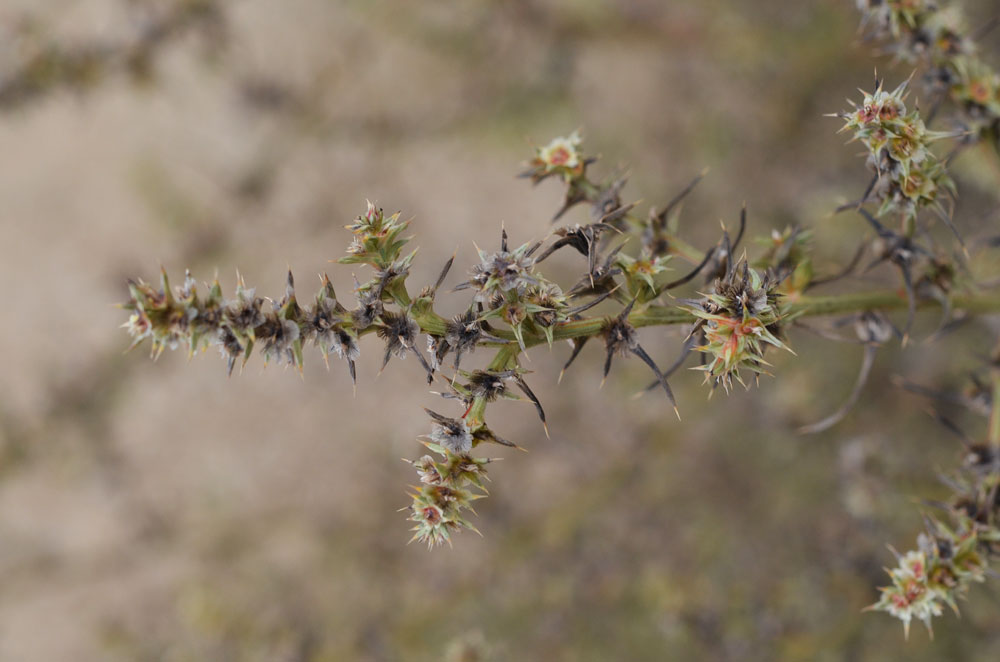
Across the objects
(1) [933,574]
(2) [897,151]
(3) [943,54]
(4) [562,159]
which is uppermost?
(3) [943,54]

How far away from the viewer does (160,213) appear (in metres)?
4.53

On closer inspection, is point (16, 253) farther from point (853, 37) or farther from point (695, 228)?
point (853, 37)

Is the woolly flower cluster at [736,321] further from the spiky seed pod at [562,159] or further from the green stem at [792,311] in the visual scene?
the spiky seed pod at [562,159]

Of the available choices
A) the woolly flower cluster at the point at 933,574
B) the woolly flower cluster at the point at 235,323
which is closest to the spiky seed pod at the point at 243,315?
the woolly flower cluster at the point at 235,323

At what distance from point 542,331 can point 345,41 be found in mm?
3643

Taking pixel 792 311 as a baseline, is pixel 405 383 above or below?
above

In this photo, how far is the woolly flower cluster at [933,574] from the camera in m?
1.38

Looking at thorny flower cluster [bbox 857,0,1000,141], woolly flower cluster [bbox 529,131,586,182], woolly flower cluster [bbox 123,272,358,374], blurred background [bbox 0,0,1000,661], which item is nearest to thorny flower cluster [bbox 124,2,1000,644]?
woolly flower cluster [bbox 123,272,358,374]

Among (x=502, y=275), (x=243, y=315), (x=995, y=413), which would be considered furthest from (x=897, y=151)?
(x=243, y=315)

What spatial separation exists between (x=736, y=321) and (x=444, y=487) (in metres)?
0.51

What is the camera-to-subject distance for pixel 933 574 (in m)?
1.42

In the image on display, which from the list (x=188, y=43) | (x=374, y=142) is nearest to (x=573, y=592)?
(x=374, y=142)

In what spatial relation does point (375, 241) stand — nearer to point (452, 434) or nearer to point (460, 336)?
point (460, 336)

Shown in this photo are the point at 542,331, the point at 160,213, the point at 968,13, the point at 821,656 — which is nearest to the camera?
the point at 542,331
